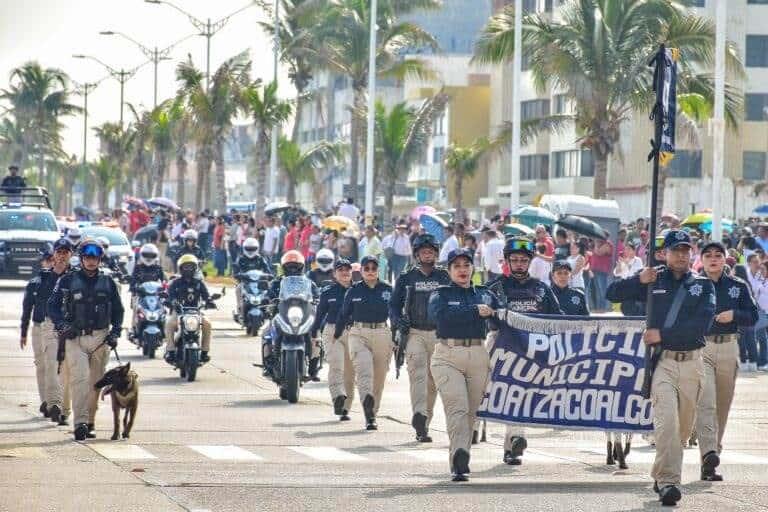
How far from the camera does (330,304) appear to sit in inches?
782

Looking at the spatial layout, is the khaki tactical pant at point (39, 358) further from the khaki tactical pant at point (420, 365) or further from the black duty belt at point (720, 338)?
the black duty belt at point (720, 338)

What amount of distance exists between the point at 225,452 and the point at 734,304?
4.23m

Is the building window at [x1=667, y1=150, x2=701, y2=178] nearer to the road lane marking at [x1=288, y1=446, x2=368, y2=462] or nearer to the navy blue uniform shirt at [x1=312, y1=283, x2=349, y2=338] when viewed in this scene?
the navy blue uniform shirt at [x1=312, y1=283, x2=349, y2=338]

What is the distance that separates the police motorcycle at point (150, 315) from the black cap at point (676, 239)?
45.1ft

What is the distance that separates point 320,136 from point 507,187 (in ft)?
150

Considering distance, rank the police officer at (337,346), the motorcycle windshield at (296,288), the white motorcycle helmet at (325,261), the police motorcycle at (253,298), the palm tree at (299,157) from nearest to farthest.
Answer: the police officer at (337,346) → the motorcycle windshield at (296,288) → the white motorcycle helmet at (325,261) → the police motorcycle at (253,298) → the palm tree at (299,157)

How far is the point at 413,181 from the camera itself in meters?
104

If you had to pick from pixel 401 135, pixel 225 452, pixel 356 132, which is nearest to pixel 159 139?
pixel 356 132

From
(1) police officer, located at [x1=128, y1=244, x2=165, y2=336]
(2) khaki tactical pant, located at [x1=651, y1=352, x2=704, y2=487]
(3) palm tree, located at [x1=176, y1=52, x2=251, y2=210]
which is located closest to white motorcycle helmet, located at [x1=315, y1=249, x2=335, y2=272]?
(1) police officer, located at [x1=128, y1=244, x2=165, y2=336]

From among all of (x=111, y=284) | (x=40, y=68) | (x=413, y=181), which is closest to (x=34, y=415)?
(x=111, y=284)

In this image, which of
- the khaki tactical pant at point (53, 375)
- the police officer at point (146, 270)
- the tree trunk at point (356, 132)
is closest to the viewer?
the khaki tactical pant at point (53, 375)

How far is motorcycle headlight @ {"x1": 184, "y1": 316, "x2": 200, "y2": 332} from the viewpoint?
23.5 m

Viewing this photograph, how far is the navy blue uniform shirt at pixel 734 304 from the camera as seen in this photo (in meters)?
15.2

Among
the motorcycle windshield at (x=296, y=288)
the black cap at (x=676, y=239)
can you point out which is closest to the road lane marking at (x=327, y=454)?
the black cap at (x=676, y=239)
